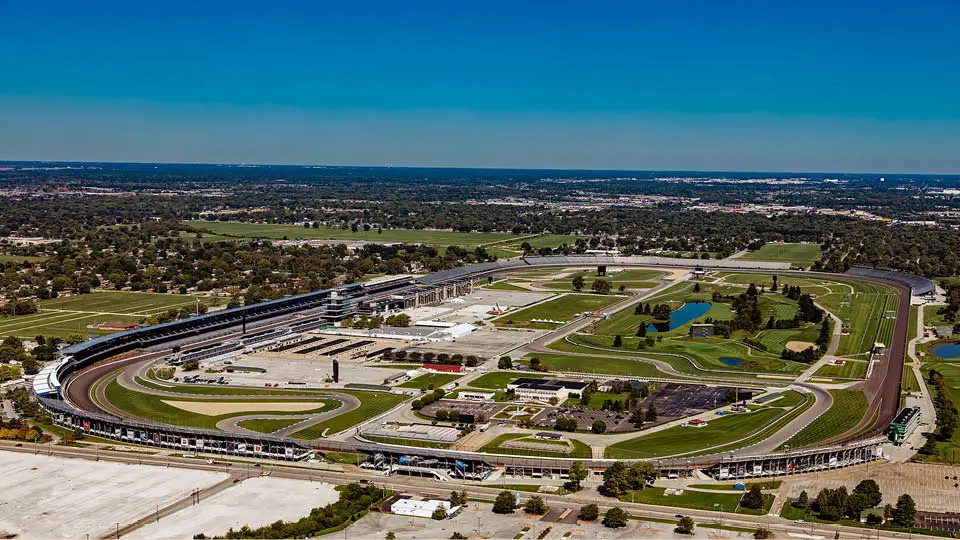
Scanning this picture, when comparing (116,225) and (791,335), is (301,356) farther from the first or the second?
(116,225)

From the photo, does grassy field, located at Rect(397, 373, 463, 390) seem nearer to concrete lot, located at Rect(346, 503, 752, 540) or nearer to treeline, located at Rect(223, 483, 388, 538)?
treeline, located at Rect(223, 483, 388, 538)

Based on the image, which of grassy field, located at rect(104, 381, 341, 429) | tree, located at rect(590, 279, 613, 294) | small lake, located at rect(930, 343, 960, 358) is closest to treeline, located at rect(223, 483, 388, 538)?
grassy field, located at rect(104, 381, 341, 429)

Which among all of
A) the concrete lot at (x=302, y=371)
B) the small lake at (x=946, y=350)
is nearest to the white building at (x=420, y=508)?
the concrete lot at (x=302, y=371)

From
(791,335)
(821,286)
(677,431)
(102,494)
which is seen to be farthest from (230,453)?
(821,286)

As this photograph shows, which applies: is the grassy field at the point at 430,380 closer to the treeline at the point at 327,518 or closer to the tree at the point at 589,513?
the treeline at the point at 327,518

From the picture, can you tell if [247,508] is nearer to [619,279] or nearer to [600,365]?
[600,365]

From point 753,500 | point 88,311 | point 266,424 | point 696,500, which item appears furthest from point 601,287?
point 753,500

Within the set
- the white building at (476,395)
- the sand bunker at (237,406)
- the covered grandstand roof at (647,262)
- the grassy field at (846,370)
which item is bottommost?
the sand bunker at (237,406)
